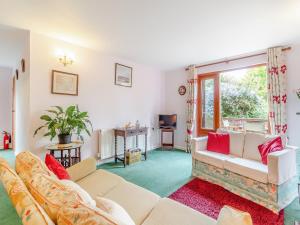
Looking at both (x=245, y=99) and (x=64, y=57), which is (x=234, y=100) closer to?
(x=245, y=99)

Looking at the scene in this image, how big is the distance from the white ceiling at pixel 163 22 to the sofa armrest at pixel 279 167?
5.76ft

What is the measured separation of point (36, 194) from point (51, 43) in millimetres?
2832

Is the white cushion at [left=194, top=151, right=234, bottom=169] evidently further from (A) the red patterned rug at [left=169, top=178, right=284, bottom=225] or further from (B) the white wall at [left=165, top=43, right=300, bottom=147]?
(B) the white wall at [left=165, top=43, right=300, bottom=147]

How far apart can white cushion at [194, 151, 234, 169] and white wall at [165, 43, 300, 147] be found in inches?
59.9

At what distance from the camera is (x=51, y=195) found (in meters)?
0.83

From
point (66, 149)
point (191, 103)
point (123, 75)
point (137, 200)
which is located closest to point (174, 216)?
point (137, 200)

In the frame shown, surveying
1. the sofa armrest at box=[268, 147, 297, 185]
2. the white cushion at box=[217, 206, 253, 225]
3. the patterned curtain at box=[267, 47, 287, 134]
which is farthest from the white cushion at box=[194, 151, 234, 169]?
the white cushion at box=[217, 206, 253, 225]

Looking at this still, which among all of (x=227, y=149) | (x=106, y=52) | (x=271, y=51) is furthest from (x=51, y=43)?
(x=271, y=51)

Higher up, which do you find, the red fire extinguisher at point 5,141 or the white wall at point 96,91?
the white wall at point 96,91

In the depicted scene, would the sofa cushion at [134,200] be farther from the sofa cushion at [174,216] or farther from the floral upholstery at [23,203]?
the floral upholstery at [23,203]

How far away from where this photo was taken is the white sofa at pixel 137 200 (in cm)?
115

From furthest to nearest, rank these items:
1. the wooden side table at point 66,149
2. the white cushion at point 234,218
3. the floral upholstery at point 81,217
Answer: the wooden side table at point 66,149 → the white cushion at point 234,218 → the floral upholstery at point 81,217

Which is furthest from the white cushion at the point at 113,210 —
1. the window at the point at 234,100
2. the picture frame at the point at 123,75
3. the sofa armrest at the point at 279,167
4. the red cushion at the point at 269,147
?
the window at the point at 234,100

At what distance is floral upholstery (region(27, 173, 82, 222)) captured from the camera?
2.50 feet
